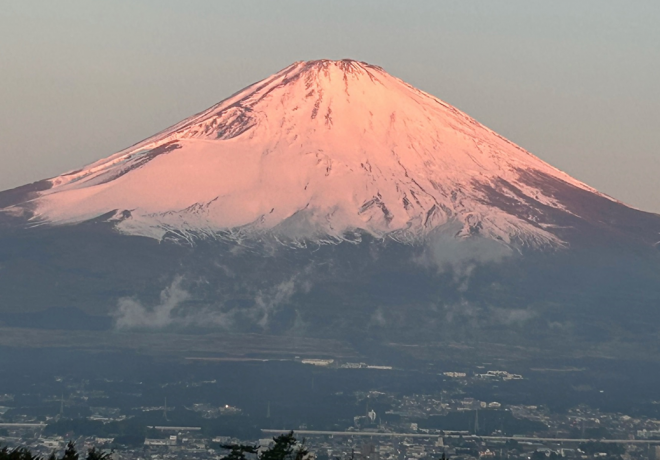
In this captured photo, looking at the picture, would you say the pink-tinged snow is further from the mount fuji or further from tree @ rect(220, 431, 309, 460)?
tree @ rect(220, 431, 309, 460)

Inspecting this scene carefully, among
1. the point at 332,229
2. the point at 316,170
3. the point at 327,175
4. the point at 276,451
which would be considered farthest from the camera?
the point at 316,170

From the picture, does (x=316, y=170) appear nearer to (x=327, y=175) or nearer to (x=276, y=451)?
(x=327, y=175)

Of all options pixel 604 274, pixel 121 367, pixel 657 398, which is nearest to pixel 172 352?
pixel 121 367

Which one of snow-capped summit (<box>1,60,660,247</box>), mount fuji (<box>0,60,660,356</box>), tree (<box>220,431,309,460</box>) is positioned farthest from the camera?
snow-capped summit (<box>1,60,660,247</box>)

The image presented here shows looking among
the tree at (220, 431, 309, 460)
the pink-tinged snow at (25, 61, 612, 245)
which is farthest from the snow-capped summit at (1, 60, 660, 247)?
the tree at (220, 431, 309, 460)

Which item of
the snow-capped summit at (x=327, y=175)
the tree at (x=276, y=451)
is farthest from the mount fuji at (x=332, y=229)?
the tree at (x=276, y=451)

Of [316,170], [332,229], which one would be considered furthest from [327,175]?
[332,229]
